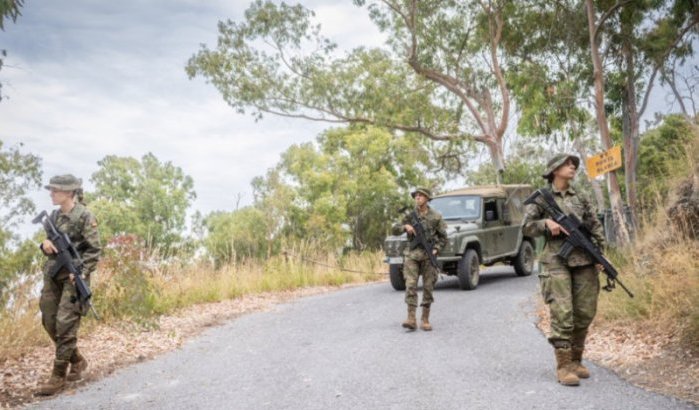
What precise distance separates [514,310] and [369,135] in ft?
96.1

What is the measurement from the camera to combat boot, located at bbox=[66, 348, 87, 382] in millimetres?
6102

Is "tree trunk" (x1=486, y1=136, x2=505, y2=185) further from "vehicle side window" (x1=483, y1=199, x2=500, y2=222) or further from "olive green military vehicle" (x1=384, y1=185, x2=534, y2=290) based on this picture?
"vehicle side window" (x1=483, y1=199, x2=500, y2=222)

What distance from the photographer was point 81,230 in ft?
20.3

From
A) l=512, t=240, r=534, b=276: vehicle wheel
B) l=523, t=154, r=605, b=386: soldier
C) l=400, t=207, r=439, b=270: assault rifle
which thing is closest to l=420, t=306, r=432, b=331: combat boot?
l=400, t=207, r=439, b=270: assault rifle

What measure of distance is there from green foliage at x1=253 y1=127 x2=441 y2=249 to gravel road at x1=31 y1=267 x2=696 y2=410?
27854 mm

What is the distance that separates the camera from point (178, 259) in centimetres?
1183

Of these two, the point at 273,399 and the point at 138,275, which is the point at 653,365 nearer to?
the point at 273,399

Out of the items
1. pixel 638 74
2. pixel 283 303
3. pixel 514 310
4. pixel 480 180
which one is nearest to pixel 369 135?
pixel 480 180

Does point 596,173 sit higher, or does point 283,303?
point 596,173

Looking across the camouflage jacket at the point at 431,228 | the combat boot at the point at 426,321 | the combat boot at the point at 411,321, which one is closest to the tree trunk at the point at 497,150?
the camouflage jacket at the point at 431,228

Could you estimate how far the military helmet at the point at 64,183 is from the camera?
19.9 feet

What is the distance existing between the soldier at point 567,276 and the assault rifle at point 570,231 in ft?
0.17

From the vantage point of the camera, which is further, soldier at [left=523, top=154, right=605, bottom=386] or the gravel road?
soldier at [left=523, top=154, right=605, bottom=386]

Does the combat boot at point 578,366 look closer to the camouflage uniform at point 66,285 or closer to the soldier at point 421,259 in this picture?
the soldier at point 421,259
